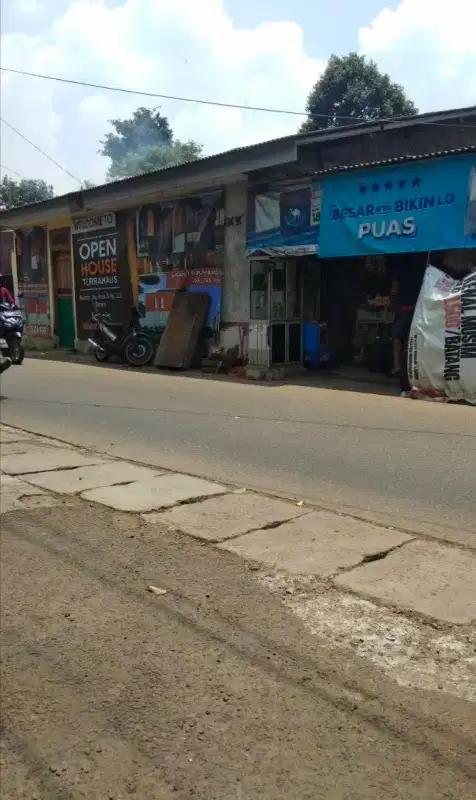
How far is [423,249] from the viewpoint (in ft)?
36.7

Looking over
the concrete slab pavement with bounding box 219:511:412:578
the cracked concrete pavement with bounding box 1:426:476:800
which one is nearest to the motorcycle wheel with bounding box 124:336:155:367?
the cracked concrete pavement with bounding box 1:426:476:800

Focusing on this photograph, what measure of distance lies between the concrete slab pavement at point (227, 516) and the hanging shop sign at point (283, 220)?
860 cm

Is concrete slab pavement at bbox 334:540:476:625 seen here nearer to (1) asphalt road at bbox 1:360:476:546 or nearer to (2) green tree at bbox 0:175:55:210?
(1) asphalt road at bbox 1:360:476:546

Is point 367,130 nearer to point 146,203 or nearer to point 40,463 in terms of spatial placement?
point 146,203

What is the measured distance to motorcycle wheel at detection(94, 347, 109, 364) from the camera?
1758 centimetres

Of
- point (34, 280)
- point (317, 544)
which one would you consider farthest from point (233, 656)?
point (34, 280)

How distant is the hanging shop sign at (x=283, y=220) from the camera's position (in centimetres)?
1303

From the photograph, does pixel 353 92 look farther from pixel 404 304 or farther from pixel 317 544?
pixel 317 544

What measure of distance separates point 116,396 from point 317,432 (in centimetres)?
436

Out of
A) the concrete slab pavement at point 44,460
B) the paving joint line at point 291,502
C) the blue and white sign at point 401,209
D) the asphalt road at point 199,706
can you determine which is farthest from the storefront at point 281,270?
the asphalt road at point 199,706

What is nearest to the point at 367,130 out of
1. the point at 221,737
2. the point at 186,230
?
the point at 186,230

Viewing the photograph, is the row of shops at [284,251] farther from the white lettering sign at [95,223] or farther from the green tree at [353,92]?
the green tree at [353,92]

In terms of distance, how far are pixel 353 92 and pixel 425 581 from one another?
31337mm

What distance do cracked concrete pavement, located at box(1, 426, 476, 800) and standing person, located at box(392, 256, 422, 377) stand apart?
811 cm
